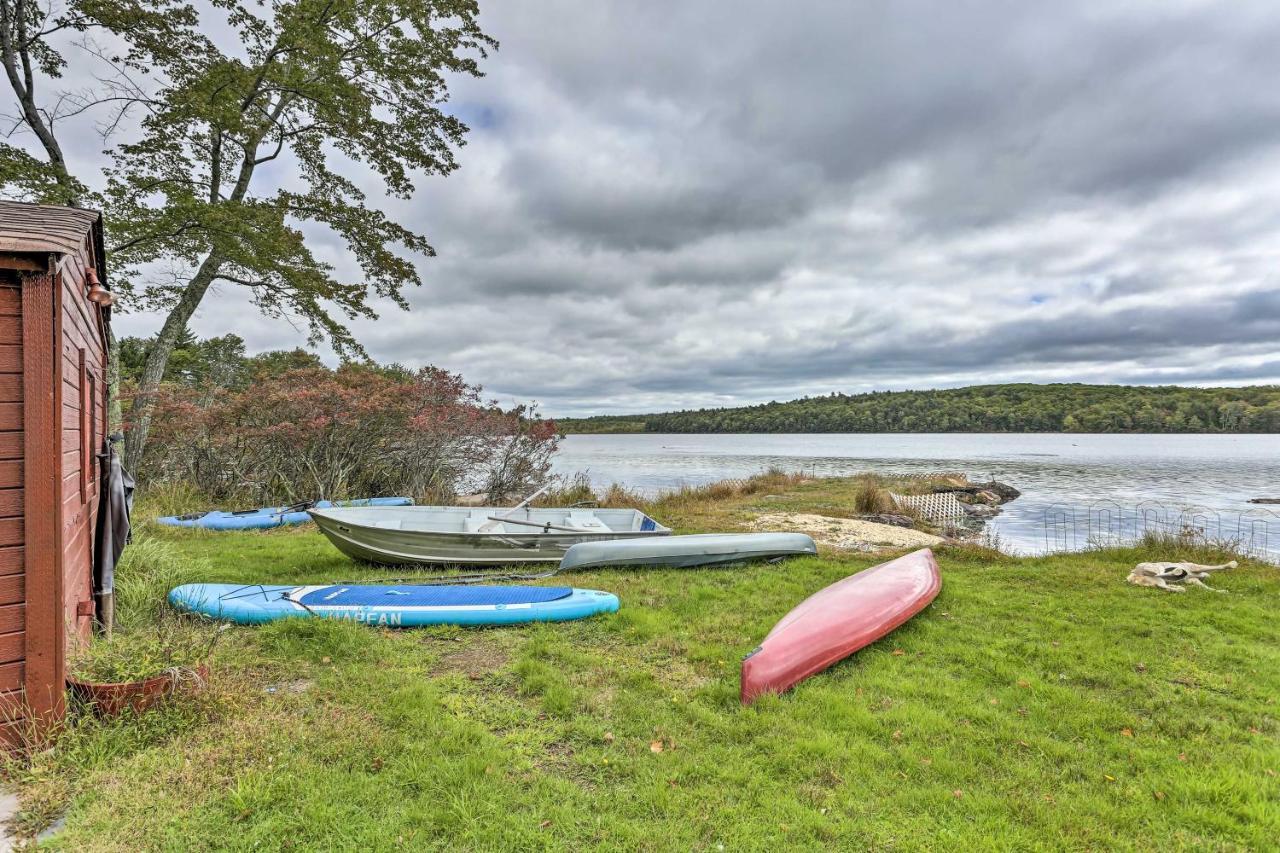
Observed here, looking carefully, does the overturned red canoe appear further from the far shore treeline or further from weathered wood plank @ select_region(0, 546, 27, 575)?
the far shore treeline

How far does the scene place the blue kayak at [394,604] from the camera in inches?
204

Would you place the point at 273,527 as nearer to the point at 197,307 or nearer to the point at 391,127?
the point at 197,307

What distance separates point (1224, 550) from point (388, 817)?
466 inches

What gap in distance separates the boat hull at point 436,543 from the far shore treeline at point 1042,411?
78.2 meters

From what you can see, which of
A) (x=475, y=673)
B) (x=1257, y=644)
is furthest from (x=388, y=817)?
(x=1257, y=644)

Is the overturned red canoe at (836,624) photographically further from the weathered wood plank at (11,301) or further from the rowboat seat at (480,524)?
the rowboat seat at (480,524)

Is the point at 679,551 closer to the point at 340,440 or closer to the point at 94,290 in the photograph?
the point at 94,290

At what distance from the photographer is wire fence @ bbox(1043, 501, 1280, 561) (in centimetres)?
1102

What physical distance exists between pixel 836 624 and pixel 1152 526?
13840 millimetres

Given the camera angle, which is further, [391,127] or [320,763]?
[391,127]

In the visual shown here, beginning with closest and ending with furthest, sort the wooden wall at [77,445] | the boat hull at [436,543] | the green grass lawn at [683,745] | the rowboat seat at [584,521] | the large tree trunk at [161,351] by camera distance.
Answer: the green grass lawn at [683,745], the wooden wall at [77,445], the boat hull at [436,543], the rowboat seat at [584,521], the large tree trunk at [161,351]

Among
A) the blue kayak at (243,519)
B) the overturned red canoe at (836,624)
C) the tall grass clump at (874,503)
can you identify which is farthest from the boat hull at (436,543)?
the tall grass clump at (874,503)

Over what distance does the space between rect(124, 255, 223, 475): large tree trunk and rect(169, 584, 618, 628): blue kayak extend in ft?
25.3

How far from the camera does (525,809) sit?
2824mm
